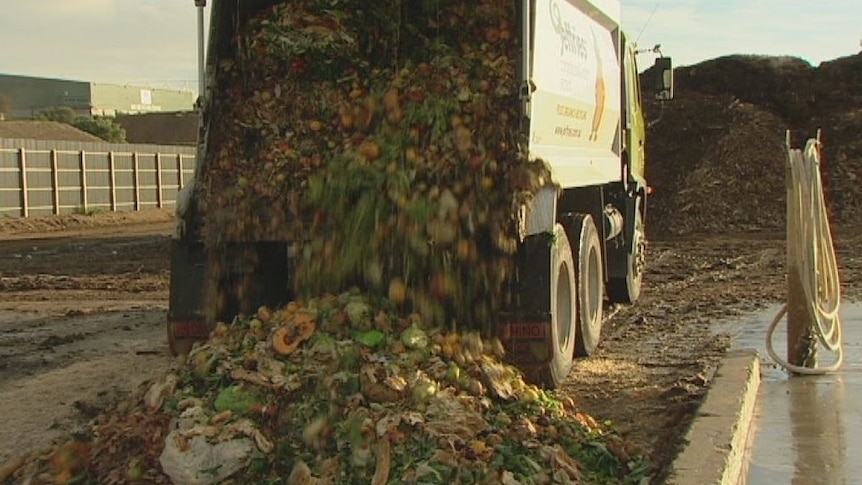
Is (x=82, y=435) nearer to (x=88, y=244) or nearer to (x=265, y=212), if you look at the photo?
(x=265, y=212)

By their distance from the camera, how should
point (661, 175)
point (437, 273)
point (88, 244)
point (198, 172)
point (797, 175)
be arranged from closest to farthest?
point (437, 273), point (198, 172), point (797, 175), point (88, 244), point (661, 175)

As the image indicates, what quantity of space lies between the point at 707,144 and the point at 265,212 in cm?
2500

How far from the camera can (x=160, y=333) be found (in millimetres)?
11188

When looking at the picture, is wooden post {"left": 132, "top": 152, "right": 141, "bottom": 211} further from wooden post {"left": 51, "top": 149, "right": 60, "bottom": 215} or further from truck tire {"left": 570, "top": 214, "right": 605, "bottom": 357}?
truck tire {"left": 570, "top": 214, "right": 605, "bottom": 357}

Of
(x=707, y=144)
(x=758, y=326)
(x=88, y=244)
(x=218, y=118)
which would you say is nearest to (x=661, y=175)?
(x=707, y=144)

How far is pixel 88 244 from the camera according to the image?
25.4 meters

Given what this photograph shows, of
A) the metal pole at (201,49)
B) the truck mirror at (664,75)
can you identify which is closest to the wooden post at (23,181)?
the truck mirror at (664,75)

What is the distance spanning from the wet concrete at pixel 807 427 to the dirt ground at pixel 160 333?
42 cm

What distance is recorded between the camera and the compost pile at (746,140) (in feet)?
88.1

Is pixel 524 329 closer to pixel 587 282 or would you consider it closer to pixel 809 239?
pixel 587 282

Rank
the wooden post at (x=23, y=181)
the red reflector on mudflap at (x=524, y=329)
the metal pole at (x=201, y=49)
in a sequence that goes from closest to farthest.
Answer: the red reflector on mudflap at (x=524, y=329)
the metal pole at (x=201, y=49)
the wooden post at (x=23, y=181)

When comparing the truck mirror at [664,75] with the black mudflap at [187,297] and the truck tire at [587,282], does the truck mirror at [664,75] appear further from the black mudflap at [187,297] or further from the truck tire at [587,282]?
the black mudflap at [187,297]

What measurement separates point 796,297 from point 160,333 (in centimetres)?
613

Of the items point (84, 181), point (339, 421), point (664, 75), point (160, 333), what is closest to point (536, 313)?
point (339, 421)
